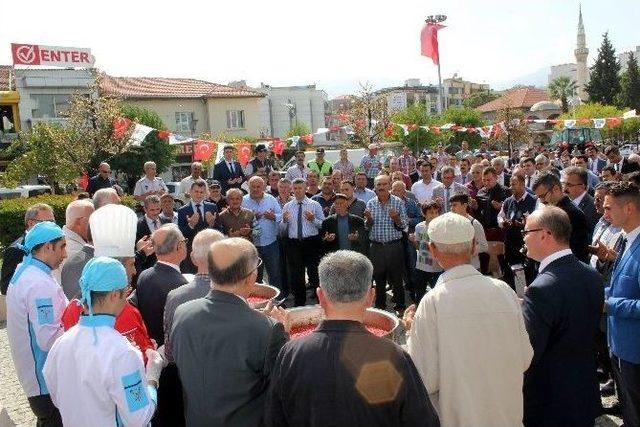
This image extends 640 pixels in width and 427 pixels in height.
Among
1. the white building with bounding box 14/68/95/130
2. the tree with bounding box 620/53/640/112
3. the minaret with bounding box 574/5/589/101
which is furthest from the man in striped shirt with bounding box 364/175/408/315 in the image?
the minaret with bounding box 574/5/589/101

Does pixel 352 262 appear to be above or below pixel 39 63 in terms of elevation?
below

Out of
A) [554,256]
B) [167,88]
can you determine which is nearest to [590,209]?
[554,256]

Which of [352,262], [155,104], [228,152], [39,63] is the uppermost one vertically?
[39,63]

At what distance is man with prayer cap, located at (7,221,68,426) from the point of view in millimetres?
3811

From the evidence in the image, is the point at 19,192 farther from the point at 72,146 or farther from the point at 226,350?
the point at 226,350

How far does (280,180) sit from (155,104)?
34.0 metres

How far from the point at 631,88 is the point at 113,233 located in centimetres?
7050

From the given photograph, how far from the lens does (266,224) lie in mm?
8367

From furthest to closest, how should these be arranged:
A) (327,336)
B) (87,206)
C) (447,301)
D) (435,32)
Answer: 1. (435,32)
2. (87,206)
3. (447,301)
4. (327,336)

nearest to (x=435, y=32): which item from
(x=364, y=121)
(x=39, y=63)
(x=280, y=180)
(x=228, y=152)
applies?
(x=364, y=121)

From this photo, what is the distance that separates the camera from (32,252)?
3.94 meters

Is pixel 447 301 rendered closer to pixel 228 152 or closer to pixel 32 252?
pixel 32 252

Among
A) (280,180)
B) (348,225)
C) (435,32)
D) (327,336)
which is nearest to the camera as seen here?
(327,336)

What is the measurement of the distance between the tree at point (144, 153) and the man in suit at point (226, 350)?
26417 millimetres
